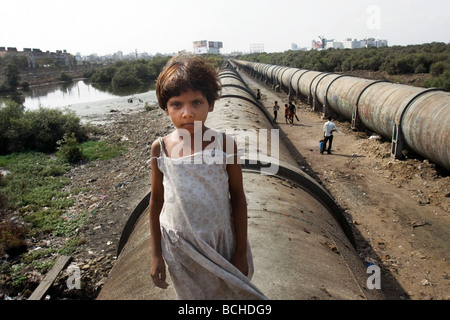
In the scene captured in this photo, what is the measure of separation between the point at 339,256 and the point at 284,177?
3.74ft

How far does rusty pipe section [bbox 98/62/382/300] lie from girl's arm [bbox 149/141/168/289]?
225 millimetres

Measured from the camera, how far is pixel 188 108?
132cm

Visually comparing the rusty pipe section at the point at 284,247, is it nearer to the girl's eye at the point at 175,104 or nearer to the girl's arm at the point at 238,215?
the girl's arm at the point at 238,215

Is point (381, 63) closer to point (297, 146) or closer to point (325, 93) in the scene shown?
point (325, 93)

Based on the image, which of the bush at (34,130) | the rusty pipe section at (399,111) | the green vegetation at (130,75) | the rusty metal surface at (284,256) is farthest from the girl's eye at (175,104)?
the green vegetation at (130,75)

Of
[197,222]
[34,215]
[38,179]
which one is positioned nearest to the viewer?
[197,222]

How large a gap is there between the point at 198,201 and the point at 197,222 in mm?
83

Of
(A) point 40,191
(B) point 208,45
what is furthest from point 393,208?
(B) point 208,45

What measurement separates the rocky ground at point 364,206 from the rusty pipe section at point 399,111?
459 millimetres

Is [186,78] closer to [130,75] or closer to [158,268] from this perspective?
[158,268]

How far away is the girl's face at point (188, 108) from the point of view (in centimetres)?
131

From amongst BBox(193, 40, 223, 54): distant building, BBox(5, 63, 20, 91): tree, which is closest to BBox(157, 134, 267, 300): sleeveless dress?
BBox(5, 63, 20, 91): tree

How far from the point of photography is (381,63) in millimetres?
30406
